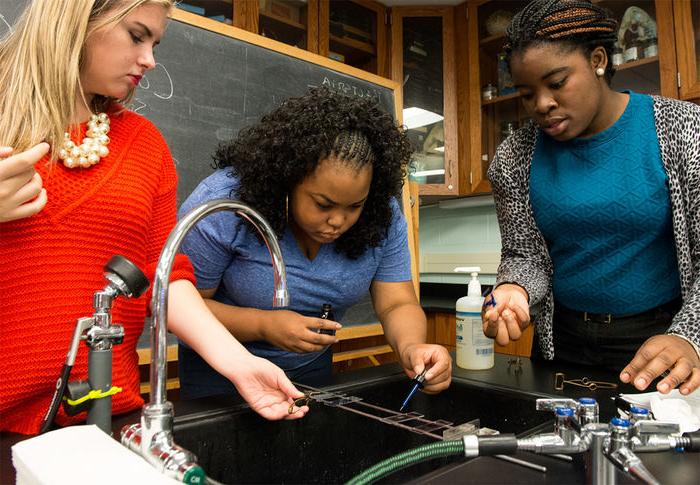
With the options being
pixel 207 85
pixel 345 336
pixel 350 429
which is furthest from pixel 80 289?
pixel 345 336

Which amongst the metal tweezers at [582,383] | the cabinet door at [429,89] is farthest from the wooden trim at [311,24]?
the metal tweezers at [582,383]

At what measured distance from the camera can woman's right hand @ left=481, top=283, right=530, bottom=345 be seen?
0.96 m

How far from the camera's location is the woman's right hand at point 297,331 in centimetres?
Answer: 95

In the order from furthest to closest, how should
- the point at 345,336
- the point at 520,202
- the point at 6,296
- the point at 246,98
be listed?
the point at 345,336
the point at 246,98
the point at 520,202
the point at 6,296

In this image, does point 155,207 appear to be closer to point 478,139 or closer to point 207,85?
point 207,85

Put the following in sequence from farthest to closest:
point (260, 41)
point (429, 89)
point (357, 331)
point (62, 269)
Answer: point (429, 89)
point (357, 331)
point (260, 41)
point (62, 269)

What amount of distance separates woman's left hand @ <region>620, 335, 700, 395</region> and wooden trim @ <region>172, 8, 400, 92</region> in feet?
5.12

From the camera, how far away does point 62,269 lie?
0.70 m

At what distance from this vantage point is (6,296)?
68cm

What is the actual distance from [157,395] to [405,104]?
2617 mm

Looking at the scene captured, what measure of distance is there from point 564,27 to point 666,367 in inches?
27.4

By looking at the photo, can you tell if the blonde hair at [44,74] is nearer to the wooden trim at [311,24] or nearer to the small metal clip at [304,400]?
the small metal clip at [304,400]

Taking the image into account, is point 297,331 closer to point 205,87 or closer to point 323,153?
point 323,153

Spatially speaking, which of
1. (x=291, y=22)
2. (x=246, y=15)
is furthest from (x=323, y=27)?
(x=246, y=15)
